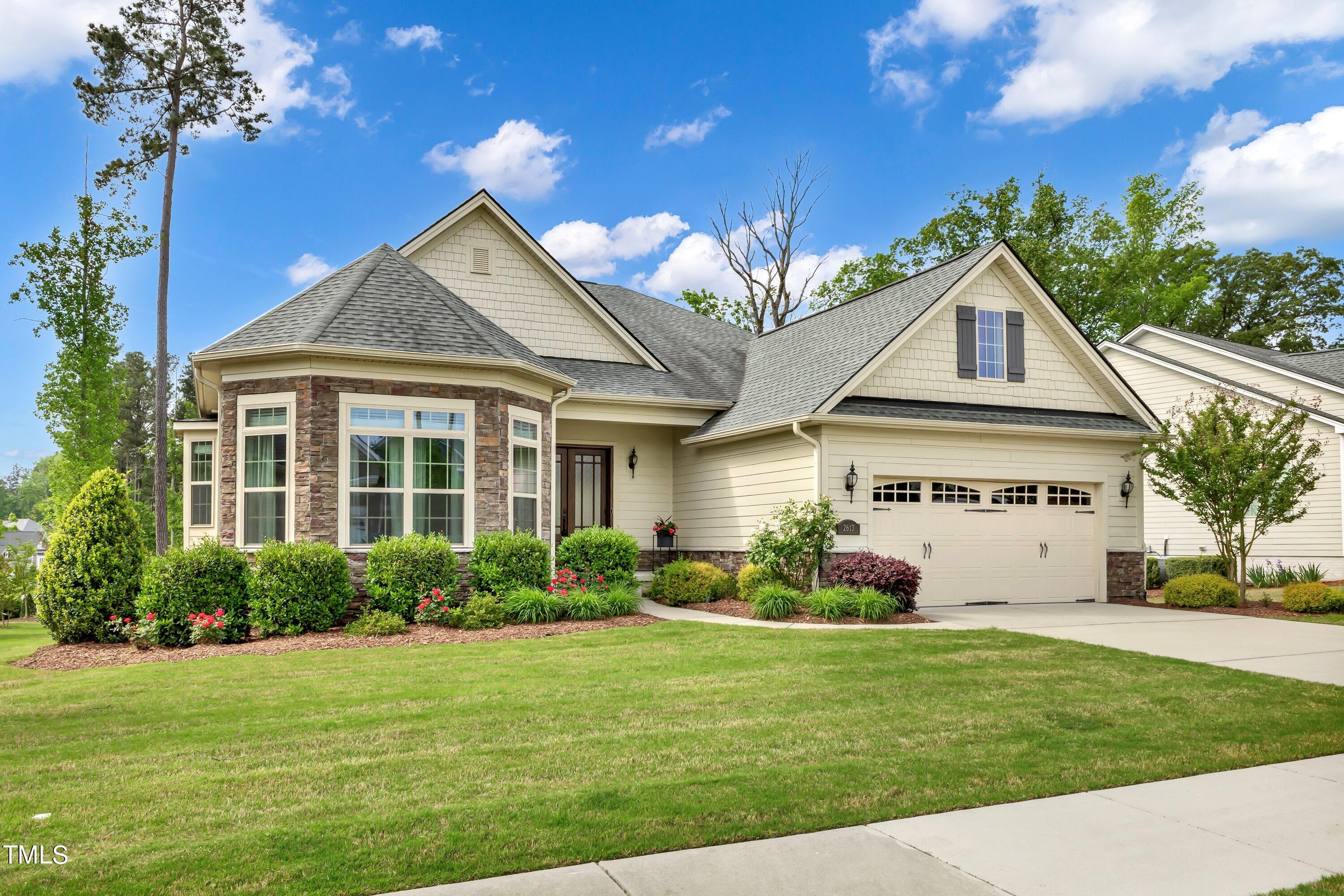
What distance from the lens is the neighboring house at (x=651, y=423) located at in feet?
40.5

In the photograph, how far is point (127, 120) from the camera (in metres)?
21.7

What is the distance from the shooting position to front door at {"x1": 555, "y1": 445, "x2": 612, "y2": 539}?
16984mm

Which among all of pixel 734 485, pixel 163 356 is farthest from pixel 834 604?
pixel 163 356

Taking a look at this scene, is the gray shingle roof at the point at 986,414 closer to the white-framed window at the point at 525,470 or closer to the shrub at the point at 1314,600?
the shrub at the point at 1314,600

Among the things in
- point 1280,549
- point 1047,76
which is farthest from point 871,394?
point 1047,76

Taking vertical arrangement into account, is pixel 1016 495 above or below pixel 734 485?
below

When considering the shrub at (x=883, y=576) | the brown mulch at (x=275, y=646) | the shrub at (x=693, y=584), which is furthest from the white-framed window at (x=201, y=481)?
the shrub at (x=883, y=576)

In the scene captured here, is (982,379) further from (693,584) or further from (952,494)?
(693,584)

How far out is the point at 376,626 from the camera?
1093 centimetres

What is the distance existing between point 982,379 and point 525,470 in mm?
8331

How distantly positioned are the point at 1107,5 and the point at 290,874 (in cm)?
2048

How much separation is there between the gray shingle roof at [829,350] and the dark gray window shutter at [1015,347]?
138 cm

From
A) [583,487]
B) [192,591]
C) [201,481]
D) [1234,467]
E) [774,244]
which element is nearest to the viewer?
[192,591]

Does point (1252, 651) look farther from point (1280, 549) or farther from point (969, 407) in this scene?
point (1280, 549)
